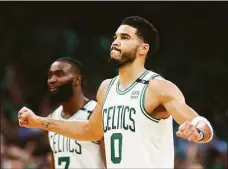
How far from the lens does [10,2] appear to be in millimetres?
13297

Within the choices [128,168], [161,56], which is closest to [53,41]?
[161,56]

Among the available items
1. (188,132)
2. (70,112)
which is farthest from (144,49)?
(70,112)

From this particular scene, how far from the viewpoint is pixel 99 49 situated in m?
13.3

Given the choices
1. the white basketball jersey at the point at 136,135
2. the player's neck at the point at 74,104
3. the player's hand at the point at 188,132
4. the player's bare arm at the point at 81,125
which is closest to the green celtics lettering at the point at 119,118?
the white basketball jersey at the point at 136,135

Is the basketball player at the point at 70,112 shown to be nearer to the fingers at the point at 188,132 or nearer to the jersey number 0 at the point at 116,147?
the jersey number 0 at the point at 116,147

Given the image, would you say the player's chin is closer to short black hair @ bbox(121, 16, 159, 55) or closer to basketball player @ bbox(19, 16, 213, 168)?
basketball player @ bbox(19, 16, 213, 168)

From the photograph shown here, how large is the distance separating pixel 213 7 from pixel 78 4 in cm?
290

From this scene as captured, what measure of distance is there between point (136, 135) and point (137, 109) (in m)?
0.21

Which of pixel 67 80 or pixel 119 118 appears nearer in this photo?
pixel 119 118

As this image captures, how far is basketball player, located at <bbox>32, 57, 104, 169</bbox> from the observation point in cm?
658

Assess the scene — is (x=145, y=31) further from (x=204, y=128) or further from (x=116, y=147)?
(x=204, y=128)

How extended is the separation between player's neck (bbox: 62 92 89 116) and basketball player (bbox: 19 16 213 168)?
52.9 inches

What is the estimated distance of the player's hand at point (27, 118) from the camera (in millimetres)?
5504

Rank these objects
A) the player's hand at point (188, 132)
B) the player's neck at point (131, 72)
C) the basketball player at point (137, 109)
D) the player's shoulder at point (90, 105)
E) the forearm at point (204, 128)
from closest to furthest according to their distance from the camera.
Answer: the player's hand at point (188, 132) < the forearm at point (204, 128) < the basketball player at point (137, 109) < the player's neck at point (131, 72) < the player's shoulder at point (90, 105)
